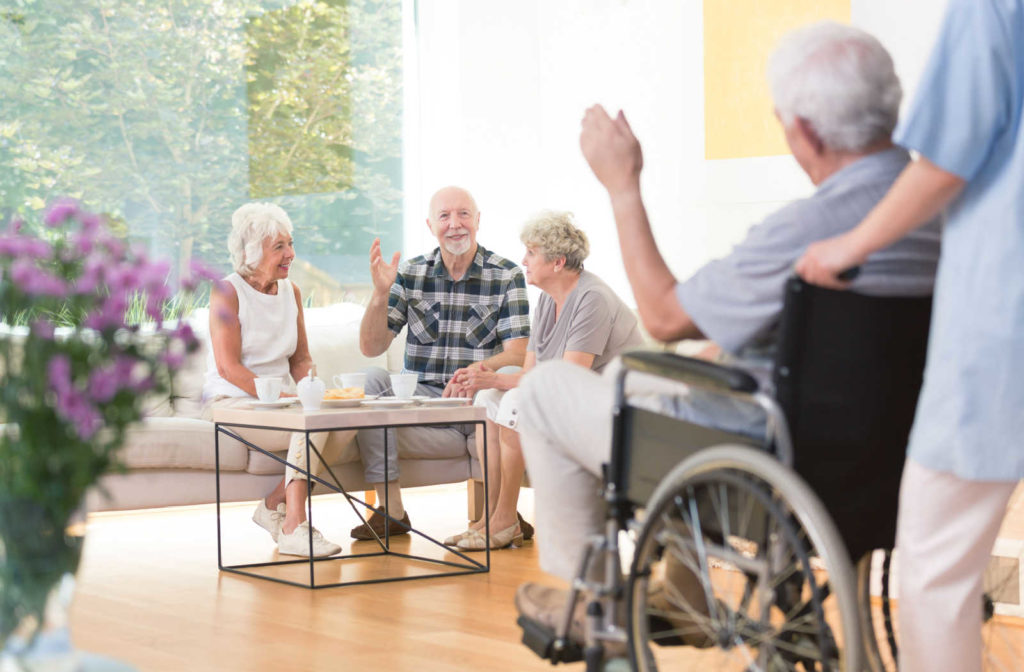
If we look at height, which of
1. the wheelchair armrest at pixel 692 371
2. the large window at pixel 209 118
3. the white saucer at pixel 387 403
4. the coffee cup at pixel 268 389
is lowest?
the white saucer at pixel 387 403

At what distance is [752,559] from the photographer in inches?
62.7

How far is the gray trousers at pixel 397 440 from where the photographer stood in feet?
13.6

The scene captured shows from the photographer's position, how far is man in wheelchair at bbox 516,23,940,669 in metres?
1.70

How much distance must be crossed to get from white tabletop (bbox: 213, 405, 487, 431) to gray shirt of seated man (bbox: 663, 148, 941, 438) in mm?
1718

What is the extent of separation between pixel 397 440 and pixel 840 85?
274 centimetres

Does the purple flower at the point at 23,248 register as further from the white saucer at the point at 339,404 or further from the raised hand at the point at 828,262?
the white saucer at the point at 339,404

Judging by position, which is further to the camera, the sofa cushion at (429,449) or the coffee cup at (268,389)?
the sofa cushion at (429,449)

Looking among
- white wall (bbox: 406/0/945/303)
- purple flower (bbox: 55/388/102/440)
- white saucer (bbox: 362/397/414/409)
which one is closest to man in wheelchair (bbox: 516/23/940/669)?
purple flower (bbox: 55/388/102/440)

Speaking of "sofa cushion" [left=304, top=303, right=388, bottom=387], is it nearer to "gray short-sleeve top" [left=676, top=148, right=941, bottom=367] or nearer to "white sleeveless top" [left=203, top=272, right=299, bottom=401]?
"white sleeveless top" [left=203, top=272, right=299, bottom=401]

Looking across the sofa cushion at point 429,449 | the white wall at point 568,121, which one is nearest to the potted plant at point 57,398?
the sofa cushion at point 429,449

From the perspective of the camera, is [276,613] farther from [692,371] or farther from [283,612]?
[692,371]

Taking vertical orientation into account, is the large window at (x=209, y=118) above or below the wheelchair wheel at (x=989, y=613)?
above

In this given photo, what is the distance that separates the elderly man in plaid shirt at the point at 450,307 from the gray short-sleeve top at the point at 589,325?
395 mm

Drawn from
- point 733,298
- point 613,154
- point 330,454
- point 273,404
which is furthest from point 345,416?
point 733,298
